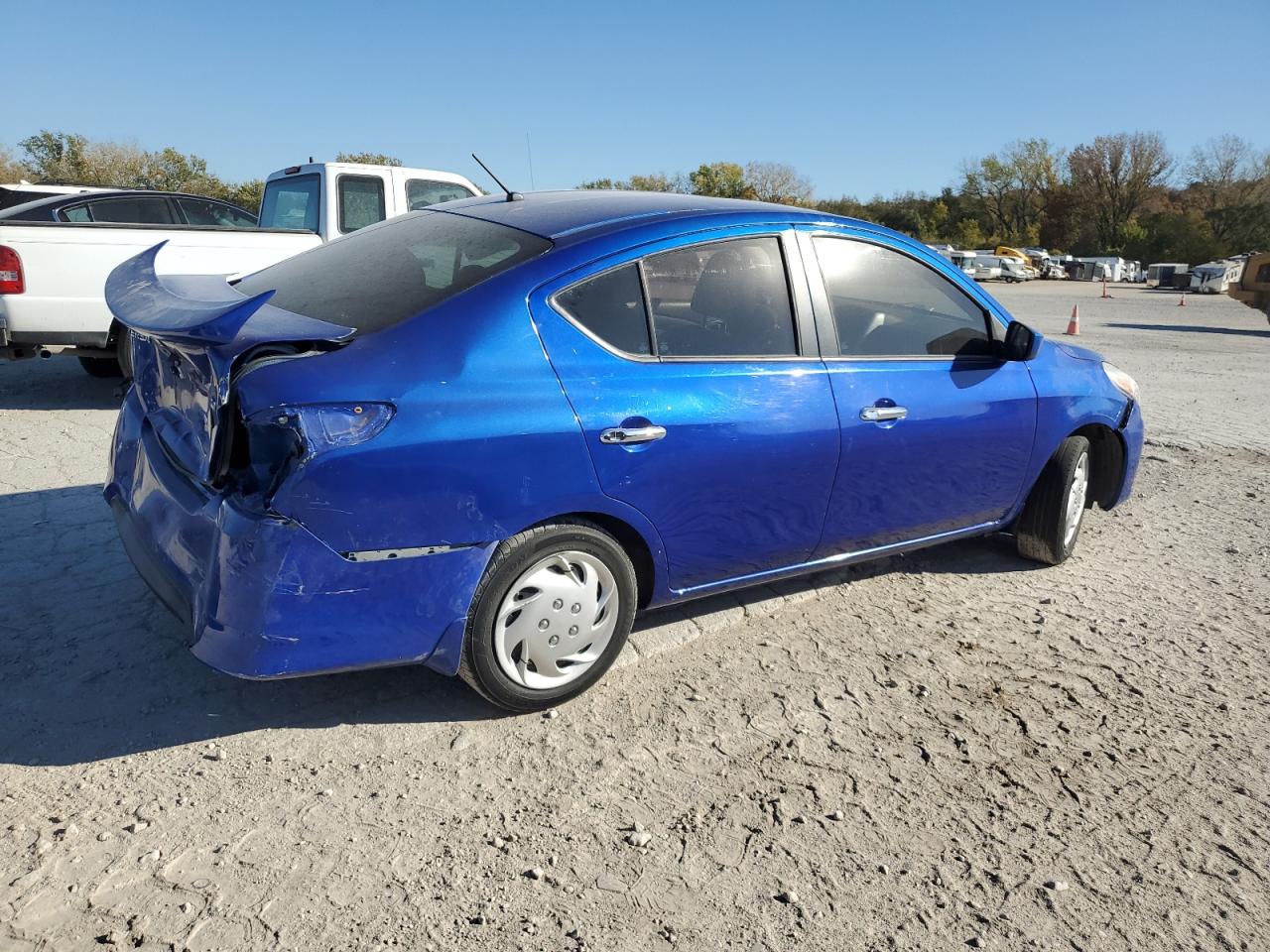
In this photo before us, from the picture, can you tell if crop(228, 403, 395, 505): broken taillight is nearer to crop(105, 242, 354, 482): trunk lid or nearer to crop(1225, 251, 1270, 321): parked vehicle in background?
crop(105, 242, 354, 482): trunk lid

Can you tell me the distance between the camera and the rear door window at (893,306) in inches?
147

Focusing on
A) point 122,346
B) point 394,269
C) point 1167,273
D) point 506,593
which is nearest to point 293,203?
point 122,346

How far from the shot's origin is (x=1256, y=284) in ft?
64.6

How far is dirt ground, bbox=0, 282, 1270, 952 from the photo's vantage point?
7.48 ft

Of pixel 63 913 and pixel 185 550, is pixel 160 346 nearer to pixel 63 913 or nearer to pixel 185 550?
pixel 185 550

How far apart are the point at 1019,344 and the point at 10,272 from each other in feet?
23.0

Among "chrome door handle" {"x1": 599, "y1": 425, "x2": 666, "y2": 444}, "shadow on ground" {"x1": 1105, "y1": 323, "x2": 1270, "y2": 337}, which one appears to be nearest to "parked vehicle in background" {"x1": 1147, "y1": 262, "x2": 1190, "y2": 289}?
"shadow on ground" {"x1": 1105, "y1": 323, "x2": 1270, "y2": 337}

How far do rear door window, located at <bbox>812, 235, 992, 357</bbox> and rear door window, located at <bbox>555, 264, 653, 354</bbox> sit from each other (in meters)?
0.90

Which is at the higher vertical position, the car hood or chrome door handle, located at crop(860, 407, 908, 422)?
the car hood

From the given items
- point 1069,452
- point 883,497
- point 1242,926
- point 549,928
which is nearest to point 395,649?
point 549,928

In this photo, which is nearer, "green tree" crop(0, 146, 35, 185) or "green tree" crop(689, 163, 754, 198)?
"green tree" crop(0, 146, 35, 185)

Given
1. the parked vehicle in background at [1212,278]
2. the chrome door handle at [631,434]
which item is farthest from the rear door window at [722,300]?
the parked vehicle in background at [1212,278]

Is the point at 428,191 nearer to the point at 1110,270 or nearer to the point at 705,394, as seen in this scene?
the point at 705,394

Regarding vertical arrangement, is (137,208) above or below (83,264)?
above
